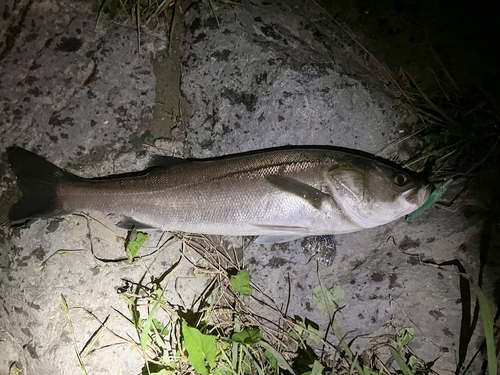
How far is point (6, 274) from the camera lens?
9.30ft

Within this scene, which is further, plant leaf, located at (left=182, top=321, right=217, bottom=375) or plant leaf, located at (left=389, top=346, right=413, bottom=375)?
plant leaf, located at (left=389, top=346, right=413, bottom=375)

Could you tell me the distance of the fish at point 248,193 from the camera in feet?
8.34

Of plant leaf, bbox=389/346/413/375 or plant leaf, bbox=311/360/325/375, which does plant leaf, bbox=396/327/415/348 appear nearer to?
plant leaf, bbox=389/346/413/375

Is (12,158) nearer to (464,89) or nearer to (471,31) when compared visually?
(464,89)

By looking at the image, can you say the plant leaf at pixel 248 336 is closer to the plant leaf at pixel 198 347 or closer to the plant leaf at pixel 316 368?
the plant leaf at pixel 198 347


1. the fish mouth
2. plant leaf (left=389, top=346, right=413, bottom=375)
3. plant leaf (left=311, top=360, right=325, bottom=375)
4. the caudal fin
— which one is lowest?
plant leaf (left=389, top=346, right=413, bottom=375)

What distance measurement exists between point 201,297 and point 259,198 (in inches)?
47.4

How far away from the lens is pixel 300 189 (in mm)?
2523

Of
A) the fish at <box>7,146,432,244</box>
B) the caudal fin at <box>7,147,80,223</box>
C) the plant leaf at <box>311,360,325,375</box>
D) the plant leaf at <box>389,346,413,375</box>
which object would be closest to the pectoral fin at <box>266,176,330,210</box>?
the fish at <box>7,146,432,244</box>

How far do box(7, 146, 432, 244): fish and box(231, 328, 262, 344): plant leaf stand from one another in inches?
→ 36.9

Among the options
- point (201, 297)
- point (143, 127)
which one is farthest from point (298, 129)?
point (201, 297)

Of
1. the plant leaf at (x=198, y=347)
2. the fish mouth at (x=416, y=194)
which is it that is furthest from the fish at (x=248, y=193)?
the plant leaf at (x=198, y=347)

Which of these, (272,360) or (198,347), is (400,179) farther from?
(198,347)

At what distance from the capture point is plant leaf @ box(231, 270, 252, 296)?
2.80 metres
